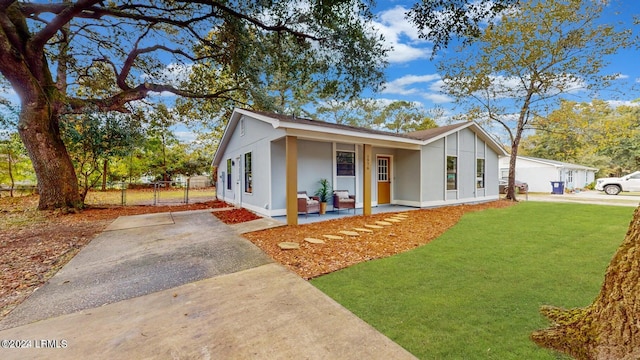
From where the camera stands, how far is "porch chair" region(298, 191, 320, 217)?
7699mm

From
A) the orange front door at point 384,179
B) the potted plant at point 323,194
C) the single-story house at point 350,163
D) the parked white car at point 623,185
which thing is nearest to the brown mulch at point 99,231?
the potted plant at point 323,194

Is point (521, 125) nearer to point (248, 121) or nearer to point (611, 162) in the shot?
point (248, 121)

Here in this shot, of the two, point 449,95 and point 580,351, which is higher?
point 449,95

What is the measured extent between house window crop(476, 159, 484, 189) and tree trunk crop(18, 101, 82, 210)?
16369 mm

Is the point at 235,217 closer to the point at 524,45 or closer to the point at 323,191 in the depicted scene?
the point at 323,191

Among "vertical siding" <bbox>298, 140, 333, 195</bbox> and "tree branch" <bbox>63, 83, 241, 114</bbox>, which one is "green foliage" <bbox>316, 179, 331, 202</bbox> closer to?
"vertical siding" <bbox>298, 140, 333, 195</bbox>

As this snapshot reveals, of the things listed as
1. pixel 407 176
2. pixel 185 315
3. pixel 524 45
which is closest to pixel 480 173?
pixel 407 176

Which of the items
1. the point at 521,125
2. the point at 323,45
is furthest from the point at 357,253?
the point at 521,125

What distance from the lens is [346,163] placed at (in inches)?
368

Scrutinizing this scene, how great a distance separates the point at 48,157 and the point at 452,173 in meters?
14.9

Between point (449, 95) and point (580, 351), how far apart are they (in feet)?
48.6

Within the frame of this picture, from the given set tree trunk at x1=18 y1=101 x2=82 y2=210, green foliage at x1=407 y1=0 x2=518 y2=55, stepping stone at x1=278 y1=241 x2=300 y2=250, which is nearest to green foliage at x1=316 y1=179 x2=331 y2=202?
stepping stone at x1=278 y1=241 x2=300 y2=250

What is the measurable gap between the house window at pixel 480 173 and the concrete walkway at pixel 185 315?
38.9ft

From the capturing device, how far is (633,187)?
17766 mm
